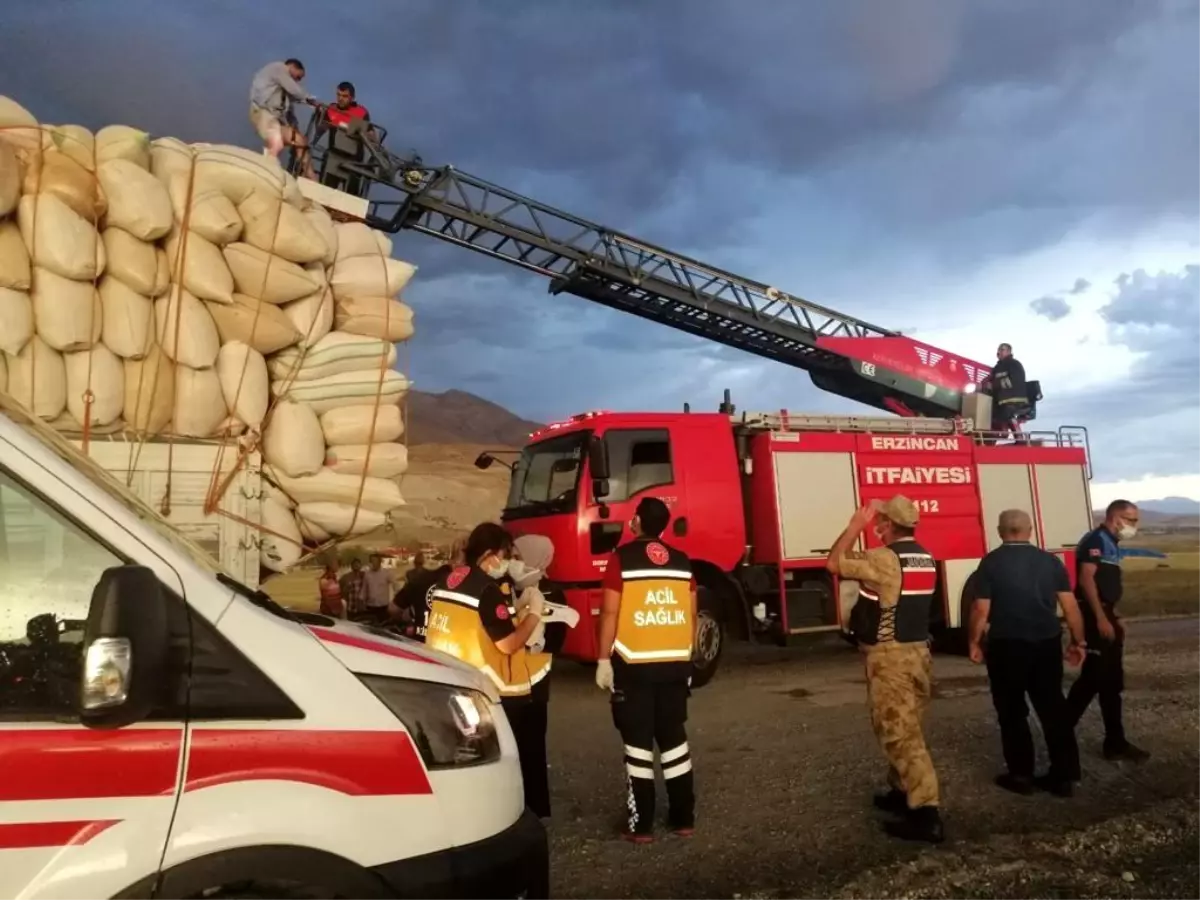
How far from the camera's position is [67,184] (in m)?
4.36

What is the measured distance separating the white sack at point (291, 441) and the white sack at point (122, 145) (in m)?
1.39

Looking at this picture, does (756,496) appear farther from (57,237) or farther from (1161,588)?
(1161,588)

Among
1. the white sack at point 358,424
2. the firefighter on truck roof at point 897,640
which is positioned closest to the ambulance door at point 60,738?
the white sack at point 358,424

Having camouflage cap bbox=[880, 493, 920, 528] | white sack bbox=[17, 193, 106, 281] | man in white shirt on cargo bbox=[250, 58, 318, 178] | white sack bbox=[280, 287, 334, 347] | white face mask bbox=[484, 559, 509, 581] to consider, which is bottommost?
white face mask bbox=[484, 559, 509, 581]

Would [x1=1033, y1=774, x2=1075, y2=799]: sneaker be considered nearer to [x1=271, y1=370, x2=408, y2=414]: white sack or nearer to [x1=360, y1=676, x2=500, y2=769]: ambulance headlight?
[x1=360, y1=676, x2=500, y2=769]: ambulance headlight

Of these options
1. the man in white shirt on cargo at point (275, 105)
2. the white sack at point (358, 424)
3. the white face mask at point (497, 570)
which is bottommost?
the white face mask at point (497, 570)

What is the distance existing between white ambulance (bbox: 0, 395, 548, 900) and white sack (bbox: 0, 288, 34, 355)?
6.95ft

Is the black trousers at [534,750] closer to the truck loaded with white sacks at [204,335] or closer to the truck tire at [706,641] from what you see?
the truck loaded with white sacks at [204,335]

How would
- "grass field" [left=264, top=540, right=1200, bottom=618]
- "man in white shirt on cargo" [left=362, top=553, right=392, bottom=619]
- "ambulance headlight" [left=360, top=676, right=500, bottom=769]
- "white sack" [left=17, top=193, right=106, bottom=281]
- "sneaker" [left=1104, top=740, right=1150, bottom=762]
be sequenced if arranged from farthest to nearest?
"grass field" [left=264, top=540, right=1200, bottom=618]
"man in white shirt on cargo" [left=362, top=553, right=392, bottom=619]
"sneaker" [left=1104, top=740, right=1150, bottom=762]
"white sack" [left=17, top=193, right=106, bottom=281]
"ambulance headlight" [left=360, top=676, right=500, bottom=769]

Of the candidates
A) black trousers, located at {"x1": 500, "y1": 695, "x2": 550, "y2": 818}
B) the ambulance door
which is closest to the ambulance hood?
the ambulance door

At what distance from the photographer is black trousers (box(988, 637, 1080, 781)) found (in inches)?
200

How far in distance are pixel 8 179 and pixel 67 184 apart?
0.84 ft

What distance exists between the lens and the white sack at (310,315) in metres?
5.13

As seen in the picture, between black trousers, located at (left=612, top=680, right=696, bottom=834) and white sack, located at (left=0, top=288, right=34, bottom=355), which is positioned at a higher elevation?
white sack, located at (left=0, top=288, right=34, bottom=355)
